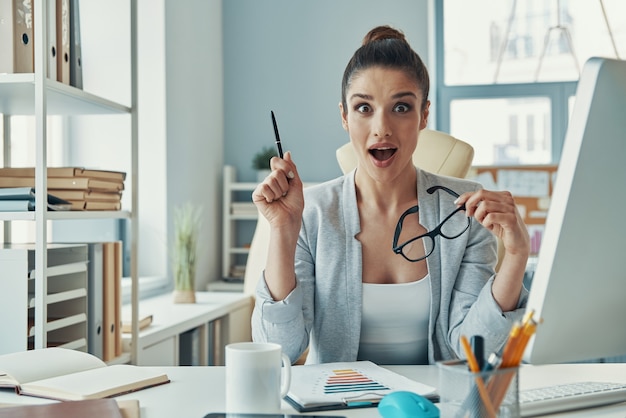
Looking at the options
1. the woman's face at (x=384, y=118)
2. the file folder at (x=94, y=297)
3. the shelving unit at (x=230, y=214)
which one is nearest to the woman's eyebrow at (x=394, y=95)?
the woman's face at (x=384, y=118)

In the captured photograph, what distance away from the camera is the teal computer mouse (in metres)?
0.87

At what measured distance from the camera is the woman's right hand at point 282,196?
1366 millimetres

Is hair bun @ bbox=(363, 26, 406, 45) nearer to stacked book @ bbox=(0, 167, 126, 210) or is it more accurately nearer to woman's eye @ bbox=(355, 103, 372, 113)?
woman's eye @ bbox=(355, 103, 372, 113)

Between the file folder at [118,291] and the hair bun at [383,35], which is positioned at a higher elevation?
the hair bun at [383,35]

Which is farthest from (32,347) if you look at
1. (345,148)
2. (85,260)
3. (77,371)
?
(345,148)

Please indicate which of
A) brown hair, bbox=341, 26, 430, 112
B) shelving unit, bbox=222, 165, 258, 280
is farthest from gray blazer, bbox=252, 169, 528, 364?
shelving unit, bbox=222, 165, 258, 280

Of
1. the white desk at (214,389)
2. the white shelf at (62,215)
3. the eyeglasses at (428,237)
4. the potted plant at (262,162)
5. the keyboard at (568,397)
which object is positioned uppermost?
the potted plant at (262,162)

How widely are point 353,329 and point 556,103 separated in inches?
123

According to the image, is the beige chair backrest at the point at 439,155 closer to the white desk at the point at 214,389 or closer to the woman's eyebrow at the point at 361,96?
the woman's eyebrow at the point at 361,96

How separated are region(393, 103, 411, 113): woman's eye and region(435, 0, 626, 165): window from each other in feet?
9.27

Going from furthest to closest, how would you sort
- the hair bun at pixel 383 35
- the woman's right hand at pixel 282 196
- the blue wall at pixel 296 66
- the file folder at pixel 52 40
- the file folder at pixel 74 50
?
the blue wall at pixel 296 66 < the file folder at pixel 74 50 < the file folder at pixel 52 40 < the hair bun at pixel 383 35 < the woman's right hand at pixel 282 196

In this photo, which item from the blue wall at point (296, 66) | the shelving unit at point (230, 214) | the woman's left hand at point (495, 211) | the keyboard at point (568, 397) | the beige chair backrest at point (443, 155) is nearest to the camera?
the keyboard at point (568, 397)

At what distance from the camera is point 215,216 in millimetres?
4203

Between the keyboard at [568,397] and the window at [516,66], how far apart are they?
130 inches
